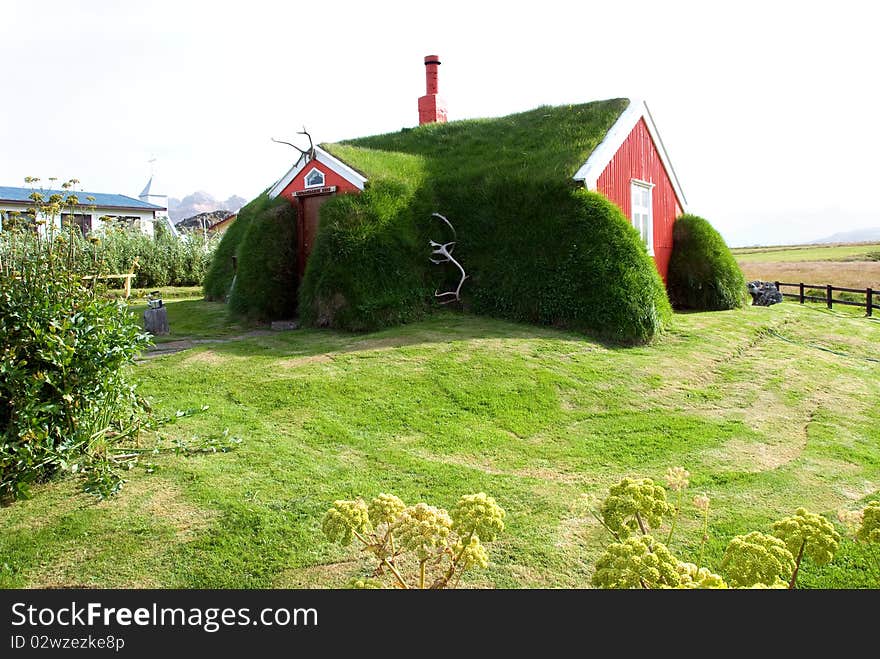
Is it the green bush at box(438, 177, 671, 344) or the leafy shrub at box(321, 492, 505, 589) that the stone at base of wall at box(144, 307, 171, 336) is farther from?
the leafy shrub at box(321, 492, 505, 589)

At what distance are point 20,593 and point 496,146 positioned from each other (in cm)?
1473

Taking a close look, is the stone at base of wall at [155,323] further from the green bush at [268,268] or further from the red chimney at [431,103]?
the red chimney at [431,103]

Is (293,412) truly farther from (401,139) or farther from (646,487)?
(401,139)

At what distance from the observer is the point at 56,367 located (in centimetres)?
549

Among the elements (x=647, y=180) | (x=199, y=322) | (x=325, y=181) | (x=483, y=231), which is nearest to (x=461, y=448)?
(x=483, y=231)

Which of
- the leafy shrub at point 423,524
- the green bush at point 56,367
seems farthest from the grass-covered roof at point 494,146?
the leafy shrub at point 423,524

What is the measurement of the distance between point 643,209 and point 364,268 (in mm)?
7657

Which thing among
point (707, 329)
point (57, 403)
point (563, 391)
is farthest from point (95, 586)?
point (707, 329)

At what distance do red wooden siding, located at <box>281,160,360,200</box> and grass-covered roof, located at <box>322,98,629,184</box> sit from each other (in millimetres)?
391

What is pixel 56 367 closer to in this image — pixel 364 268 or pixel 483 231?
pixel 364 268

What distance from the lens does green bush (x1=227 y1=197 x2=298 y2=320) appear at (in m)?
13.8

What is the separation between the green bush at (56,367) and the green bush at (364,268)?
615cm

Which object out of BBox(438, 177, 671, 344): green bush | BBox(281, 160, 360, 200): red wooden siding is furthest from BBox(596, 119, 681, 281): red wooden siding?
BBox(281, 160, 360, 200): red wooden siding

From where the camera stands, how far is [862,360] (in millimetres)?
12406
